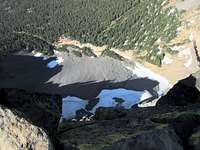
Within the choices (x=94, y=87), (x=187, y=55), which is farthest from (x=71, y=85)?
(x=187, y=55)

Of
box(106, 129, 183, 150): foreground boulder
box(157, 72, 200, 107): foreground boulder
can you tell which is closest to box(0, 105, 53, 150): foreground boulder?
box(106, 129, 183, 150): foreground boulder

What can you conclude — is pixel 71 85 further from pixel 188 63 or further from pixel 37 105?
pixel 37 105

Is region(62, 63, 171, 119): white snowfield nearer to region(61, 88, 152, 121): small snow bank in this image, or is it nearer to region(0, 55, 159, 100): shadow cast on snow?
region(61, 88, 152, 121): small snow bank

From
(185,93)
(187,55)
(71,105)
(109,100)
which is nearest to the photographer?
(185,93)

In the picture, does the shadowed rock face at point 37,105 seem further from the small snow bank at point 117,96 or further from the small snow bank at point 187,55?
the small snow bank at point 187,55

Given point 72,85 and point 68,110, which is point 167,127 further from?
point 72,85

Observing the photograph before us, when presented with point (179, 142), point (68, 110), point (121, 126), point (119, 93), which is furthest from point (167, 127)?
point (119, 93)

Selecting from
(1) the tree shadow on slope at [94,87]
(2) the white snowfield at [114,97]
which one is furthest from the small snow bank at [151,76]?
(1) the tree shadow on slope at [94,87]
